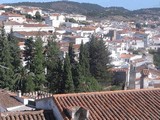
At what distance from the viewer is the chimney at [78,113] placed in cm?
916

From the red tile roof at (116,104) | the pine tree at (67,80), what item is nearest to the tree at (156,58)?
the pine tree at (67,80)

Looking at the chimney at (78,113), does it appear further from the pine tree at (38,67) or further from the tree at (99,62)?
the tree at (99,62)

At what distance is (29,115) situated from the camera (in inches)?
396

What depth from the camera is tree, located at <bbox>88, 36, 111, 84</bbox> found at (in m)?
46.7

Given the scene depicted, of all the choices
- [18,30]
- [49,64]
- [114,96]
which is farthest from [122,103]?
[18,30]

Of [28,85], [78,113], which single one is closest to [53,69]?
[28,85]

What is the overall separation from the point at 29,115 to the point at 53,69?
28.2 m

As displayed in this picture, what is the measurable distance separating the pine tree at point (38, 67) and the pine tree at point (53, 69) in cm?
88

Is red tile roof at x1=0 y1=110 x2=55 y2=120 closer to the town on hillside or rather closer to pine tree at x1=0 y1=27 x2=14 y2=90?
the town on hillside

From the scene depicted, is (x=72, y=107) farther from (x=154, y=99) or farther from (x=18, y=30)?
(x=18, y=30)

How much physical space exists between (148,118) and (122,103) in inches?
37.7

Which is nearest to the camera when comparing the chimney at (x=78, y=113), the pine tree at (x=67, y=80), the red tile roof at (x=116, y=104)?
the chimney at (x=78, y=113)

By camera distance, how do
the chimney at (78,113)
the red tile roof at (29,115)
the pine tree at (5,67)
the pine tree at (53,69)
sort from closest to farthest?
the chimney at (78,113) → the red tile roof at (29,115) → the pine tree at (5,67) → the pine tree at (53,69)

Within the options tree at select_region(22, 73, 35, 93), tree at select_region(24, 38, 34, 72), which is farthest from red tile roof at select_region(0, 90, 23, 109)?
tree at select_region(24, 38, 34, 72)
